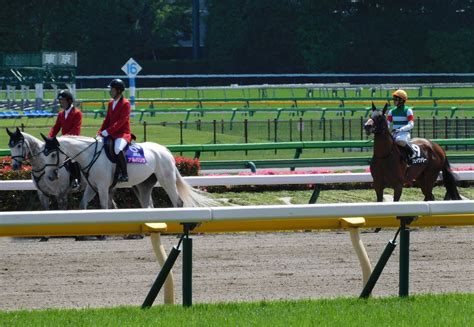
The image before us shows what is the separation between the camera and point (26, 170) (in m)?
16.2

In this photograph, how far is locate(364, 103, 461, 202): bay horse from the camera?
A: 1467 cm

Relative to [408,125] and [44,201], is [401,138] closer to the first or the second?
[408,125]

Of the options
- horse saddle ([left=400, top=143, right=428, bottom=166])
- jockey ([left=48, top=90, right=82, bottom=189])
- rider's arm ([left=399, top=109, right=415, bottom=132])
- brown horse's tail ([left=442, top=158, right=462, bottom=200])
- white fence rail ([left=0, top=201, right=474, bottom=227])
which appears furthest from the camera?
brown horse's tail ([left=442, top=158, right=462, bottom=200])

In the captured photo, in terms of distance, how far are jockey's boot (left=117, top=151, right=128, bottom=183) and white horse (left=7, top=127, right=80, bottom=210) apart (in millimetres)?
569

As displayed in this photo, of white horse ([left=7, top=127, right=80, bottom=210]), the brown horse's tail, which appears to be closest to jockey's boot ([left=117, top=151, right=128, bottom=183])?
white horse ([left=7, top=127, right=80, bottom=210])

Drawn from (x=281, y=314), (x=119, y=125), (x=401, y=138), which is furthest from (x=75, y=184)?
(x=281, y=314)

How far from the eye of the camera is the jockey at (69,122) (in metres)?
13.7

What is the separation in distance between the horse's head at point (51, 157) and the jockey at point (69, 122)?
228 mm

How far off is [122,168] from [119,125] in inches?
18.0

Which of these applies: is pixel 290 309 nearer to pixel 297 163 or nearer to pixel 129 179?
pixel 129 179

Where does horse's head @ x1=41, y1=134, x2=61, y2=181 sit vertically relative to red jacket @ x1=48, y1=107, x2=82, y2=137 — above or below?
below

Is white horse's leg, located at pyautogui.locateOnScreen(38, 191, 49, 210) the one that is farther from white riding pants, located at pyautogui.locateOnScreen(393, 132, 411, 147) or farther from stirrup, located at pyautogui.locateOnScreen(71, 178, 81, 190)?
white riding pants, located at pyautogui.locateOnScreen(393, 132, 411, 147)

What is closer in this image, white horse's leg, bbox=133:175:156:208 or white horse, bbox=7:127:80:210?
white horse, bbox=7:127:80:210

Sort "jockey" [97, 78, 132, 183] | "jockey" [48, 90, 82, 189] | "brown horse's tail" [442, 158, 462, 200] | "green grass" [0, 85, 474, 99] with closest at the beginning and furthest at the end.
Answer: "jockey" [97, 78, 132, 183], "jockey" [48, 90, 82, 189], "brown horse's tail" [442, 158, 462, 200], "green grass" [0, 85, 474, 99]
